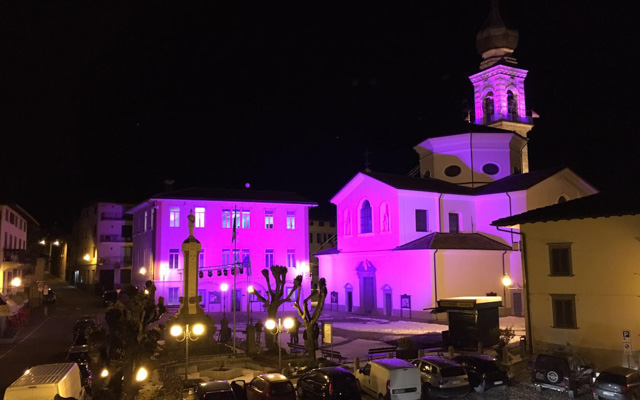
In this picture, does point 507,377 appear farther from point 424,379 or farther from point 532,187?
point 532,187

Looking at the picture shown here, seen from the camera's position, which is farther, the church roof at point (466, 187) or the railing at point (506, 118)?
the railing at point (506, 118)

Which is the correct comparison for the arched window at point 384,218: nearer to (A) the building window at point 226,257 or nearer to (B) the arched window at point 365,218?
(B) the arched window at point 365,218

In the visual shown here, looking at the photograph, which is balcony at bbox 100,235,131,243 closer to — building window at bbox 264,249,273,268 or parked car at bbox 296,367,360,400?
building window at bbox 264,249,273,268

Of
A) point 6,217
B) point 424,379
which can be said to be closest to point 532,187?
point 424,379

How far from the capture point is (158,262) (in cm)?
4391

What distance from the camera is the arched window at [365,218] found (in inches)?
1769

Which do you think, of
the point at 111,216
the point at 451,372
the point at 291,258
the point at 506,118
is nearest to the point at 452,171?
the point at 506,118

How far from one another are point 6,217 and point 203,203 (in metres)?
15.4

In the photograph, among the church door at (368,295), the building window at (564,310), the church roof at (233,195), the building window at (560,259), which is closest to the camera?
the building window at (564,310)

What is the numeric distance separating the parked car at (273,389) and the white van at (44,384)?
17.4 ft

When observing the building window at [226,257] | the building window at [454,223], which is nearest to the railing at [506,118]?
the building window at [454,223]

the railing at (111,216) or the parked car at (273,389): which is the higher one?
the railing at (111,216)

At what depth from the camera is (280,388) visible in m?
15.3

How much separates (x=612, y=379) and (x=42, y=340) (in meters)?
28.3
